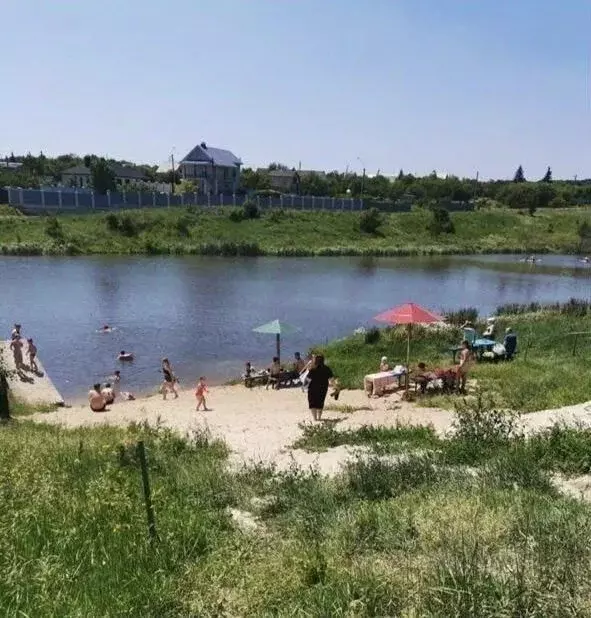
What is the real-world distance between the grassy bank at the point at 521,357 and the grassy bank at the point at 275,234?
43.2m

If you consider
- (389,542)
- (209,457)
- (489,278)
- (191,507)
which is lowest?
(489,278)

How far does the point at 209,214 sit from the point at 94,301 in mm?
41961

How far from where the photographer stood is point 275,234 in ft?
245

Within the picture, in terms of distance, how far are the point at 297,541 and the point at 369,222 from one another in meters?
79.4

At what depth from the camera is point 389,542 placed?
5699 mm

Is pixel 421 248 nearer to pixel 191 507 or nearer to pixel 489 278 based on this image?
pixel 489 278

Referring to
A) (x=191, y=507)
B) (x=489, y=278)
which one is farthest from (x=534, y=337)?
(x=489, y=278)

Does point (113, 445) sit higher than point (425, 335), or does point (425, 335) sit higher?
point (113, 445)

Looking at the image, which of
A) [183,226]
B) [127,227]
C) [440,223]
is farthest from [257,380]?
[440,223]

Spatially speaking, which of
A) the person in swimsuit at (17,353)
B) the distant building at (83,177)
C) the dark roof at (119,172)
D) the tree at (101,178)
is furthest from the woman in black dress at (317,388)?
the dark roof at (119,172)

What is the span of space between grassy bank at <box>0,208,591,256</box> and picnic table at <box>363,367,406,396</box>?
49.9m

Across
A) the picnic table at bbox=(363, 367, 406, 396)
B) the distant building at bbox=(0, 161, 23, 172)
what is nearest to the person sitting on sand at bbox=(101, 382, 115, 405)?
the picnic table at bbox=(363, 367, 406, 396)

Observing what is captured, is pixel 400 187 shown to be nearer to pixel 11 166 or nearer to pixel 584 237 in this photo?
pixel 584 237

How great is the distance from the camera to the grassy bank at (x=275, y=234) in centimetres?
6425
